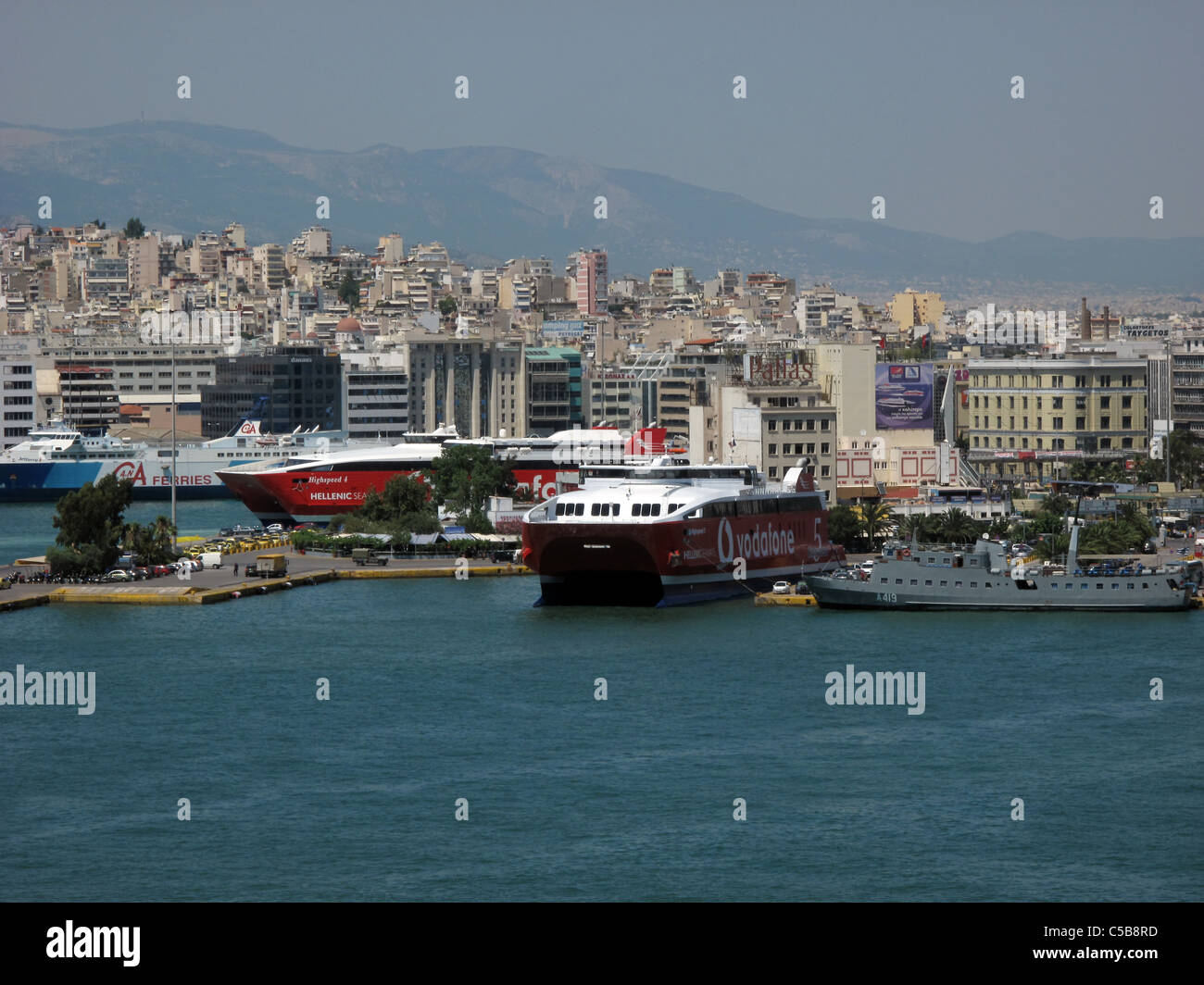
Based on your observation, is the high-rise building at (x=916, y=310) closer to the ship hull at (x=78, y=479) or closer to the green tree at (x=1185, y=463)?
the ship hull at (x=78, y=479)

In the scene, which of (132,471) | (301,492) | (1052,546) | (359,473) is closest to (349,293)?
(132,471)

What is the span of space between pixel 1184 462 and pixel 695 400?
1842 centimetres

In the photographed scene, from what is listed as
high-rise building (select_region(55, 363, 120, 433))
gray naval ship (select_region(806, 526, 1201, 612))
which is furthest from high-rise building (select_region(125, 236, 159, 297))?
gray naval ship (select_region(806, 526, 1201, 612))

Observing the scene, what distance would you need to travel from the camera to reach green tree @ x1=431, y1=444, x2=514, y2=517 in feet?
143

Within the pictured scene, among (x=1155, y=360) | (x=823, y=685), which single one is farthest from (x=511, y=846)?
(x=1155, y=360)

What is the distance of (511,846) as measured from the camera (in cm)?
1477

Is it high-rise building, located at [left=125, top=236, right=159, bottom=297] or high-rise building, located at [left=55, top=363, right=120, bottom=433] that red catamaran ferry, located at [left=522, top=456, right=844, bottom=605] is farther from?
high-rise building, located at [left=125, top=236, right=159, bottom=297]

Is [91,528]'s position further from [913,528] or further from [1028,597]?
[1028,597]

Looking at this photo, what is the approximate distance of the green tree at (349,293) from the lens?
5399 inches

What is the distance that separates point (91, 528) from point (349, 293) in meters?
107

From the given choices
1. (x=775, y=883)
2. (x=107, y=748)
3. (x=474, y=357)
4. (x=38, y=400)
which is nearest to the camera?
(x=775, y=883)

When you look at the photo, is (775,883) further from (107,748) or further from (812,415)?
(812,415)

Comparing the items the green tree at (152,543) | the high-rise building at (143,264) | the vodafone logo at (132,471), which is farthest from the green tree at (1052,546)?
the high-rise building at (143,264)

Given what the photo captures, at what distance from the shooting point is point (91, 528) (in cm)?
3312
